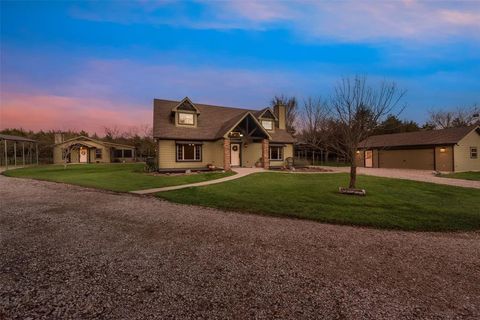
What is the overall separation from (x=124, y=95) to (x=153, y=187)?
20041 millimetres

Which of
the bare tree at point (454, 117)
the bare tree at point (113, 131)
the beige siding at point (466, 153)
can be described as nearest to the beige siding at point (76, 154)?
the bare tree at point (113, 131)

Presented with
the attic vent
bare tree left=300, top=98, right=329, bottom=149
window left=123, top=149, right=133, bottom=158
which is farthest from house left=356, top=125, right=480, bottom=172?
window left=123, top=149, right=133, bottom=158

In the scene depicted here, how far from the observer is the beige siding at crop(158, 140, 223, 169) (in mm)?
19703

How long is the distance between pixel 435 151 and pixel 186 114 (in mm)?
24500

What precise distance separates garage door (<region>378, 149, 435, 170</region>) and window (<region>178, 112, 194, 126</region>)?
2293cm

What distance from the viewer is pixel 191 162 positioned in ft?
69.3

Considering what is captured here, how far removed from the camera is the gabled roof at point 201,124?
66.3 ft

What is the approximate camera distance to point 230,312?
2.75 meters

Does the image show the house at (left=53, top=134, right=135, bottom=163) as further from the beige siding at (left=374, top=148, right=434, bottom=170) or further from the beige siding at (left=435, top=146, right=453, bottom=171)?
the beige siding at (left=435, top=146, right=453, bottom=171)

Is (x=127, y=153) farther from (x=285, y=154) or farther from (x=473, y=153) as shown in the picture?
(x=473, y=153)

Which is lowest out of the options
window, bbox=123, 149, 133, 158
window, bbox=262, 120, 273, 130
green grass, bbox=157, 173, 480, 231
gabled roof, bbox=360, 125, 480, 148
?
green grass, bbox=157, 173, 480, 231

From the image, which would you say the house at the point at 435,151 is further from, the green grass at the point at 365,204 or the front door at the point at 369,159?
the green grass at the point at 365,204

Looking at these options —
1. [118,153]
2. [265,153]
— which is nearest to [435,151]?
[265,153]

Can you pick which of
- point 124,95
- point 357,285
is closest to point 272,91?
point 124,95
